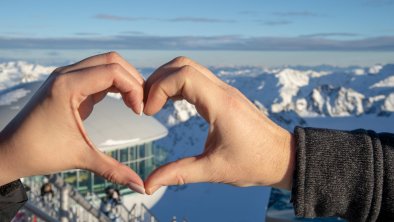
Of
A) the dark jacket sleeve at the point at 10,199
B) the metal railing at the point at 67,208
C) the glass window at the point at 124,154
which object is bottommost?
the glass window at the point at 124,154

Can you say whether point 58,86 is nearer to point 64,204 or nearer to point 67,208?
point 64,204

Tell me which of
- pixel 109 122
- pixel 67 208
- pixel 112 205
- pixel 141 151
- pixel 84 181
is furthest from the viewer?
pixel 141 151

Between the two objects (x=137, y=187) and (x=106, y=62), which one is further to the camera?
(x=106, y=62)

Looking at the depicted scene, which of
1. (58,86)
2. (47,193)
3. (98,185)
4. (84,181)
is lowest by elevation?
(98,185)

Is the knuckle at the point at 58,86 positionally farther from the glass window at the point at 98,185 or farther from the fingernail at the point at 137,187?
the glass window at the point at 98,185

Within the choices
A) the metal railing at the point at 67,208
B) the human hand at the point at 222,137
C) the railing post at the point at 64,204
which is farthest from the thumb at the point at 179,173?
the railing post at the point at 64,204

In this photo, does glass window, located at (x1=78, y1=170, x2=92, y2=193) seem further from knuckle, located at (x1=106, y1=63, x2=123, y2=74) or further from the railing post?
knuckle, located at (x1=106, y1=63, x2=123, y2=74)

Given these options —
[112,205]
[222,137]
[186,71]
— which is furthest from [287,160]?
[112,205]
